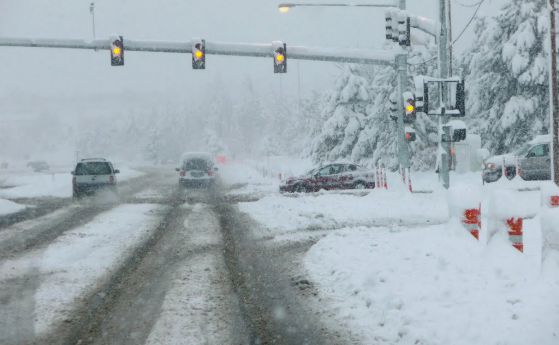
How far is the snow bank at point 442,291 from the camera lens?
533 cm

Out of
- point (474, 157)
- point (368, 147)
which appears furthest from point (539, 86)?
point (368, 147)

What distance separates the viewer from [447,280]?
694 cm

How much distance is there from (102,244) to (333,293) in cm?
607

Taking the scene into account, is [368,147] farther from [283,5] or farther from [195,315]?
[195,315]

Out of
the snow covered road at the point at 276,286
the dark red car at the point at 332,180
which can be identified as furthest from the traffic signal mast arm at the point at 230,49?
the snow covered road at the point at 276,286

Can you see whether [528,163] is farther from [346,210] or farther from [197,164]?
[197,164]

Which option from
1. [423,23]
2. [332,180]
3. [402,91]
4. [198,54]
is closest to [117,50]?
[198,54]

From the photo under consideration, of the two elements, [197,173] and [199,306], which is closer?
[199,306]

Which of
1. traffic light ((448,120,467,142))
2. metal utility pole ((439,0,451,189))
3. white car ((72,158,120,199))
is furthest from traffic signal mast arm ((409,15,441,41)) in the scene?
white car ((72,158,120,199))

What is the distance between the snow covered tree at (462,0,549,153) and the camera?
1135 inches

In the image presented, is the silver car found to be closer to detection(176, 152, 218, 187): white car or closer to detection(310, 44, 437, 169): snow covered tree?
→ detection(310, 44, 437, 169): snow covered tree

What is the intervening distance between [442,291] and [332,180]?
55.7ft

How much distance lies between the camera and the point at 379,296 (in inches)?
271

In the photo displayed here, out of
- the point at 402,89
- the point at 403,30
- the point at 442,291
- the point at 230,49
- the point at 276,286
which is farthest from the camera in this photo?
the point at 402,89
